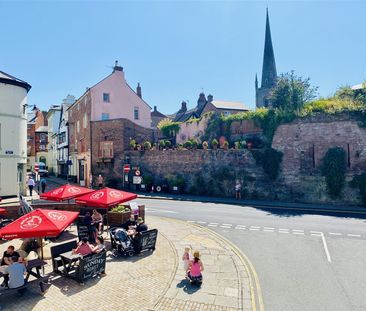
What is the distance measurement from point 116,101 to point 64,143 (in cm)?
1430

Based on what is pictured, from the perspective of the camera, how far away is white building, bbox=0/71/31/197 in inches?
877

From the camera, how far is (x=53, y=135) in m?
54.5

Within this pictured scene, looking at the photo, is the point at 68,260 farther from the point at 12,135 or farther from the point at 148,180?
the point at 148,180

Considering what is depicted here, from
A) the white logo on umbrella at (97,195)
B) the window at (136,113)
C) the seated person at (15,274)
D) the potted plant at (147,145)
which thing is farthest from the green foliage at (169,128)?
the seated person at (15,274)

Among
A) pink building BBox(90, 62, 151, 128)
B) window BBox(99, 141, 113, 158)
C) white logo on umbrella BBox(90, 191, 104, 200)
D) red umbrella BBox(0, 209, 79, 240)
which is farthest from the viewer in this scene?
pink building BBox(90, 62, 151, 128)

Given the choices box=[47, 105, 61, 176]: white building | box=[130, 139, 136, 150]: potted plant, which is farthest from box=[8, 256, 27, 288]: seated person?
box=[47, 105, 61, 176]: white building

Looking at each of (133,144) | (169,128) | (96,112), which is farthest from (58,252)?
(169,128)

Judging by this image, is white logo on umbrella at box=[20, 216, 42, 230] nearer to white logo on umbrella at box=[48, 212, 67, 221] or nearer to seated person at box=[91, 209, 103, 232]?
white logo on umbrella at box=[48, 212, 67, 221]

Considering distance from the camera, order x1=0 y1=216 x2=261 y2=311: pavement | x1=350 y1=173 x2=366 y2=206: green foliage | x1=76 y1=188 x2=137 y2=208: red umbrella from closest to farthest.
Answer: x1=0 y1=216 x2=261 y2=311: pavement
x1=76 y1=188 x2=137 y2=208: red umbrella
x1=350 y1=173 x2=366 y2=206: green foliage

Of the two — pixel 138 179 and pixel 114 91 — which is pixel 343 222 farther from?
pixel 114 91

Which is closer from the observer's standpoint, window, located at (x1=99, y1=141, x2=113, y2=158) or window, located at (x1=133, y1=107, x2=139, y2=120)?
window, located at (x1=99, y1=141, x2=113, y2=158)

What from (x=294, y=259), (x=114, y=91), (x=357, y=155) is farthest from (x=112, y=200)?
(x=114, y=91)

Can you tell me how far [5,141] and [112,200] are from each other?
1532 cm

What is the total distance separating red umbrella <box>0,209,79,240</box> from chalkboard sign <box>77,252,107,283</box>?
1184mm
